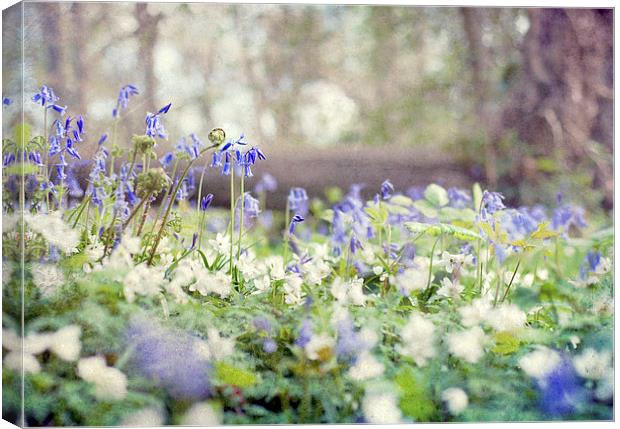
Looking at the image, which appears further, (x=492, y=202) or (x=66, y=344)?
(x=492, y=202)

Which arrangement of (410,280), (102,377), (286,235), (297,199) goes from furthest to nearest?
(297,199)
(286,235)
(410,280)
(102,377)

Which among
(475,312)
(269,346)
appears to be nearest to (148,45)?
(269,346)

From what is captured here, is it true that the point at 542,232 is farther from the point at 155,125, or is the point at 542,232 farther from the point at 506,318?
the point at 155,125

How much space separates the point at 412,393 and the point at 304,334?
38 centimetres

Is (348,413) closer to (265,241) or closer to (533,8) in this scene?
(265,241)

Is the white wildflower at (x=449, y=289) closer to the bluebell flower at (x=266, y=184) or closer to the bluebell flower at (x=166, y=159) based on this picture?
the bluebell flower at (x=266, y=184)

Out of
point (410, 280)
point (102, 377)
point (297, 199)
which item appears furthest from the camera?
point (297, 199)

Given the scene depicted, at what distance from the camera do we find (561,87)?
3.59 metres

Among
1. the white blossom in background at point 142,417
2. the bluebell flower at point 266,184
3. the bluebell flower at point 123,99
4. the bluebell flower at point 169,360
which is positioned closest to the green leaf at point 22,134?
the bluebell flower at point 123,99

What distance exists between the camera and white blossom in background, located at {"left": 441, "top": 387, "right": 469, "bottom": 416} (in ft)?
10.2

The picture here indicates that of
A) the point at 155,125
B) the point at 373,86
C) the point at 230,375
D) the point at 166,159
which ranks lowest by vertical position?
the point at 230,375

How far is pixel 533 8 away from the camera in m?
3.42

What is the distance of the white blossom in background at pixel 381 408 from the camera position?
9.97 feet

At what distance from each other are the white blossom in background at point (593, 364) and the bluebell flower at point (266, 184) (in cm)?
114
